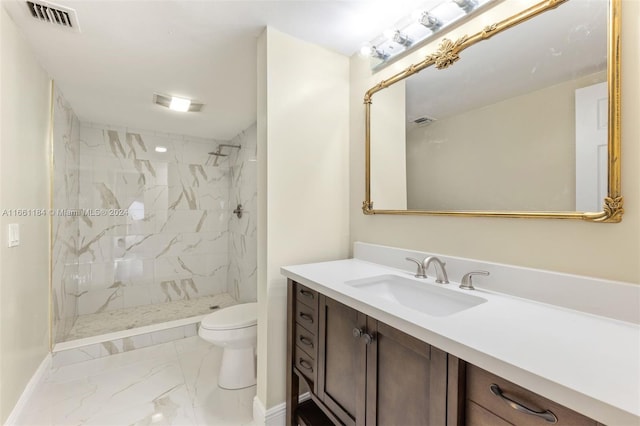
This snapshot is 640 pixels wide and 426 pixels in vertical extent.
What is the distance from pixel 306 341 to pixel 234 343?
840 millimetres

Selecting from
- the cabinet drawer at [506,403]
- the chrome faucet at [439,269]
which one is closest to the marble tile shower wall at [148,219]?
the chrome faucet at [439,269]

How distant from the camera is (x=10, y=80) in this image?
59.6 inches

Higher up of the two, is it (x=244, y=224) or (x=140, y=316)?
(x=244, y=224)

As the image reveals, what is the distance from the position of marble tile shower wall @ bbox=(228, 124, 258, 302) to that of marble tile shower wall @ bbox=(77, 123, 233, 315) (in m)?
0.23

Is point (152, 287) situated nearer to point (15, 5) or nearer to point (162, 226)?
point (162, 226)

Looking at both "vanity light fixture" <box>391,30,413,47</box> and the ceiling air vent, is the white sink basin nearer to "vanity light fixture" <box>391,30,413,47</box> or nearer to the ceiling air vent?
"vanity light fixture" <box>391,30,413,47</box>

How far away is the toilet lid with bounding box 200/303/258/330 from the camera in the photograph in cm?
196

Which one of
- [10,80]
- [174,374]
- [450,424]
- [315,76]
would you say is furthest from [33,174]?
[450,424]

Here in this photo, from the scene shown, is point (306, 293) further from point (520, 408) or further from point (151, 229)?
point (151, 229)

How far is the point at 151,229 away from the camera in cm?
358

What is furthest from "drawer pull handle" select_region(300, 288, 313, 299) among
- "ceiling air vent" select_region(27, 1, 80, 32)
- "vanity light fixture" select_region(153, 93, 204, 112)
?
"vanity light fixture" select_region(153, 93, 204, 112)

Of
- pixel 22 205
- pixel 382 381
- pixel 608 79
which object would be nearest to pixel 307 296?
pixel 382 381

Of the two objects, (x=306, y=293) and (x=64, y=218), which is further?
(x=64, y=218)

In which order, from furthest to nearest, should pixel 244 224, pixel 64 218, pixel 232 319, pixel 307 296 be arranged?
pixel 244 224, pixel 64 218, pixel 232 319, pixel 307 296
